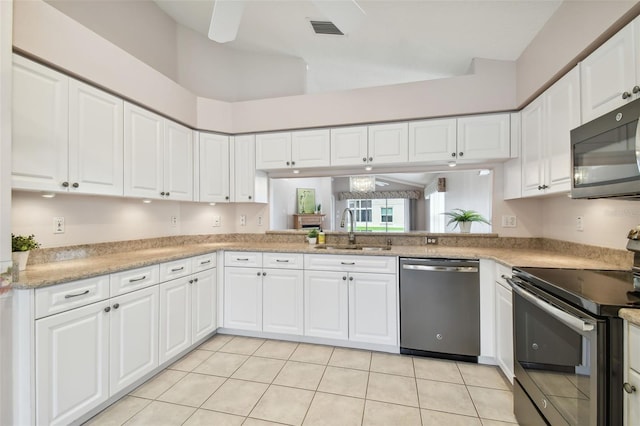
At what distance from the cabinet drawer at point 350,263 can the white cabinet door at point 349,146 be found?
100cm

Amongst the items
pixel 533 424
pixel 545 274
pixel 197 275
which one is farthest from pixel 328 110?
pixel 533 424

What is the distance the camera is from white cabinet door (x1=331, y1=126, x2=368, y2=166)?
2.95 metres

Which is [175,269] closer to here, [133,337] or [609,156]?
[133,337]

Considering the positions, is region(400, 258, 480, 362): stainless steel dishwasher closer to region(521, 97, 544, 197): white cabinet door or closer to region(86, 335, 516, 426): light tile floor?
region(86, 335, 516, 426): light tile floor

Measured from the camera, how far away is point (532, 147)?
2338 mm

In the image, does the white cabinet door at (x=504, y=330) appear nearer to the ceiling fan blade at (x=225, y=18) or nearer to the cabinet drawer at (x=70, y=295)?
the ceiling fan blade at (x=225, y=18)

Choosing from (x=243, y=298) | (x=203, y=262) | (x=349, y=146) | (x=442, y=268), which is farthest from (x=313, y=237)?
(x=442, y=268)

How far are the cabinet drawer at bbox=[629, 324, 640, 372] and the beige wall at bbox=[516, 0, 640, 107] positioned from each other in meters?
1.48

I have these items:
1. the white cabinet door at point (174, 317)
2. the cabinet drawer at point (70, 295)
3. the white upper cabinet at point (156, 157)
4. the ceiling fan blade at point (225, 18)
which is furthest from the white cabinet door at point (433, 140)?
the cabinet drawer at point (70, 295)

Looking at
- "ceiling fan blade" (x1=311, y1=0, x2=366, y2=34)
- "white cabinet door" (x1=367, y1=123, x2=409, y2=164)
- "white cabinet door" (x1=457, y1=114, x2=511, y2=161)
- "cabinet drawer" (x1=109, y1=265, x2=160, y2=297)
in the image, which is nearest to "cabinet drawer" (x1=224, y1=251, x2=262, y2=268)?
"cabinet drawer" (x1=109, y1=265, x2=160, y2=297)

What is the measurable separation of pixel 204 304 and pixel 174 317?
15.4 inches

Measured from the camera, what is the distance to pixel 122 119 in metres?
2.31

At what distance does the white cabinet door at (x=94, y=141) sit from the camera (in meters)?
1.96

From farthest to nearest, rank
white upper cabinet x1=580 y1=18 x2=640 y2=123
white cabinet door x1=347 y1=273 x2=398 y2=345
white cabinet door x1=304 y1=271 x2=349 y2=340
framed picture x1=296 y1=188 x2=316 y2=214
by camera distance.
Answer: framed picture x1=296 y1=188 x2=316 y2=214, white cabinet door x1=304 y1=271 x2=349 y2=340, white cabinet door x1=347 y1=273 x2=398 y2=345, white upper cabinet x1=580 y1=18 x2=640 y2=123
